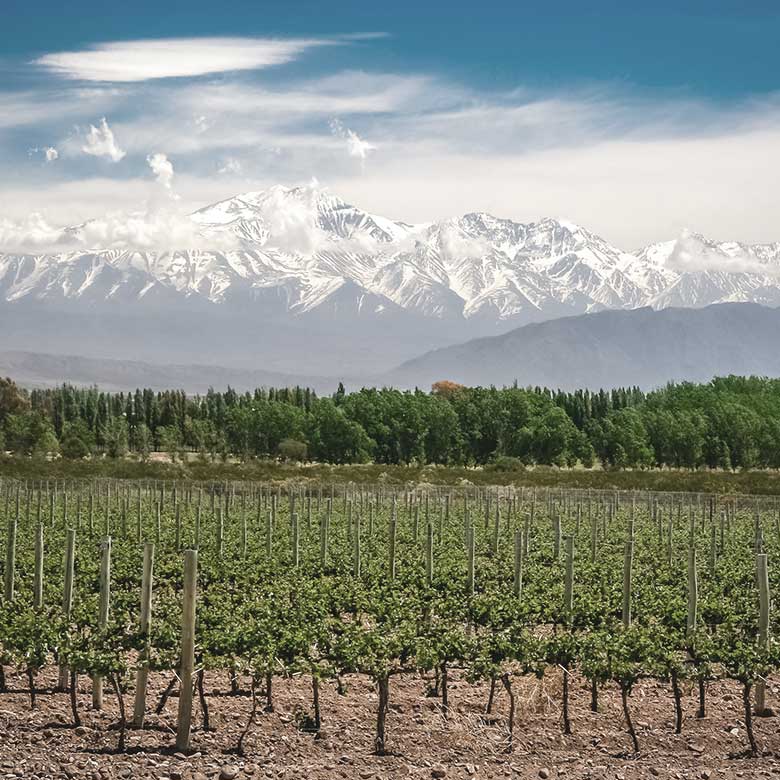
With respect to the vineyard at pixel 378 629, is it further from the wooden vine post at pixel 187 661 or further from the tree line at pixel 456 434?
the tree line at pixel 456 434

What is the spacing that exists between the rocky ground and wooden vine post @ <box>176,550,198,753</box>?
0.24 metres

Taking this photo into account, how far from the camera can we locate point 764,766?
13.8 metres

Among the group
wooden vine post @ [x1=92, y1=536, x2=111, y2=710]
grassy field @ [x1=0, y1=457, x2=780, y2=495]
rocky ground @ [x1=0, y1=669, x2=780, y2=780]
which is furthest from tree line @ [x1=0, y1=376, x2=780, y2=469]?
wooden vine post @ [x1=92, y1=536, x2=111, y2=710]

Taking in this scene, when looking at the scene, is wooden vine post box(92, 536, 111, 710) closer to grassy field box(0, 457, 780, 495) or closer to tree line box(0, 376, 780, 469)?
grassy field box(0, 457, 780, 495)

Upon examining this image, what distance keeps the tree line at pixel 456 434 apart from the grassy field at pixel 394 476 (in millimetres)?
13203

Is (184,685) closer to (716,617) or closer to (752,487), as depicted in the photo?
(716,617)

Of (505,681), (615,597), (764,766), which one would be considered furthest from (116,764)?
(615,597)

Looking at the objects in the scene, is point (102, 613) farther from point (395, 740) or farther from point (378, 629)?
point (395, 740)

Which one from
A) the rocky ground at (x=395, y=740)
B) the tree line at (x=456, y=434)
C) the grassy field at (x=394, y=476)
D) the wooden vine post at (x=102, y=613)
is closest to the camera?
the rocky ground at (x=395, y=740)

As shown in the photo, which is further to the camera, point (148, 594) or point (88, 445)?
point (88, 445)

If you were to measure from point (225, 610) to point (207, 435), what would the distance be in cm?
9157

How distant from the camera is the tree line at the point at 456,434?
93375 mm

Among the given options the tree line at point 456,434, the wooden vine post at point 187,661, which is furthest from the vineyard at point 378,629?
the tree line at point 456,434

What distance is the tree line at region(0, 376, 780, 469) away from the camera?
93375mm
